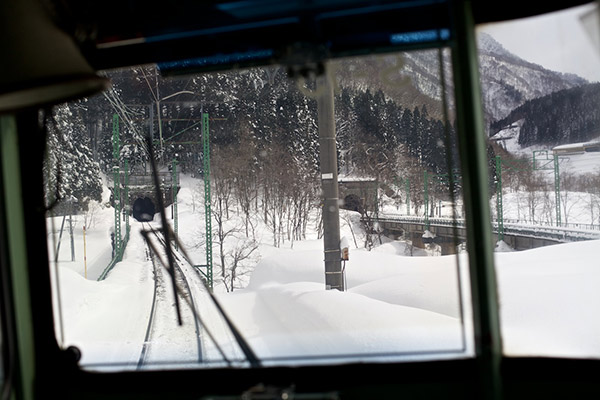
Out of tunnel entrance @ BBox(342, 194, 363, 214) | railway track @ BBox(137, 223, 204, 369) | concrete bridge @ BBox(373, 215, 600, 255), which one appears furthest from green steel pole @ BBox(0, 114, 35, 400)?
concrete bridge @ BBox(373, 215, 600, 255)

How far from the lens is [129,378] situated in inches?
53.6

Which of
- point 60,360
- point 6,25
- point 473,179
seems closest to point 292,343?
point 60,360

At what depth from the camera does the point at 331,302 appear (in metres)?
6.31

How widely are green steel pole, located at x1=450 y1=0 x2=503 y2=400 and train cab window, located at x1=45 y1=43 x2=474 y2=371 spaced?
0.42 feet

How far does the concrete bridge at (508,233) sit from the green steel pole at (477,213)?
9.62 metres

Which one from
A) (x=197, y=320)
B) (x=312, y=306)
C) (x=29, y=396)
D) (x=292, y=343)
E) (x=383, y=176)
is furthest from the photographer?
(x=383, y=176)

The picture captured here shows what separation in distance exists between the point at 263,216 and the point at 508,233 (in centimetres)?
649

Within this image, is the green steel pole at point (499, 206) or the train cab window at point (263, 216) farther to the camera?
the green steel pole at point (499, 206)

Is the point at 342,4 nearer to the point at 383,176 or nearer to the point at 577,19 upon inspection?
the point at 577,19

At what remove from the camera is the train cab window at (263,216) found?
1.88 meters

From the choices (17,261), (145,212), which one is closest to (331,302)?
(145,212)

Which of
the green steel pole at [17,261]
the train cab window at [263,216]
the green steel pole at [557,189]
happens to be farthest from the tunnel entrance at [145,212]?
the green steel pole at [557,189]

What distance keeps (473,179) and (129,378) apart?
3.42ft

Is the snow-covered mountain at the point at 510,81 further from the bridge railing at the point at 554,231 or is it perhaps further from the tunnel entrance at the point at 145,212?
the bridge railing at the point at 554,231
